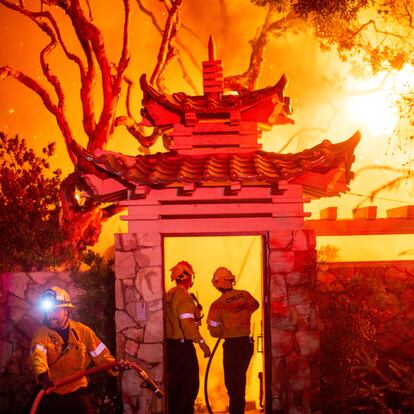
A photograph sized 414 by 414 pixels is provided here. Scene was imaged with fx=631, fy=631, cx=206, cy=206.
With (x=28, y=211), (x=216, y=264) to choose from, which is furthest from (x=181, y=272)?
(x=28, y=211)

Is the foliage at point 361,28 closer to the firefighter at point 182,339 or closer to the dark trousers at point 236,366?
the firefighter at point 182,339

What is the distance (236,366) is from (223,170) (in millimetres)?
3056

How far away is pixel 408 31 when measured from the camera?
15.9 meters

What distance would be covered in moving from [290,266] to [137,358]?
2.71 meters

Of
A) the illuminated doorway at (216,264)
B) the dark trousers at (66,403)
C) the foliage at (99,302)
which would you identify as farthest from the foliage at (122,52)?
the dark trousers at (66,403)

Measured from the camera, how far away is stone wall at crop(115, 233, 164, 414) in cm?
955

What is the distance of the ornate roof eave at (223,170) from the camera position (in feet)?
29.8

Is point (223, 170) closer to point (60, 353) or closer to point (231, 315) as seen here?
point (231, 315)

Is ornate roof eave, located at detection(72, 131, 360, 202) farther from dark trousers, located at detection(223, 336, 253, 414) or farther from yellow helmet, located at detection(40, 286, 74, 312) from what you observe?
dark trousers, located at detection(223, 336, 253, 414)

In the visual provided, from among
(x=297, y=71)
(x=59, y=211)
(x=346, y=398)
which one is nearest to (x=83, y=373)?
(x=346, y=398)

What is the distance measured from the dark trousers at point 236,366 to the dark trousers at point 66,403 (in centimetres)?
270

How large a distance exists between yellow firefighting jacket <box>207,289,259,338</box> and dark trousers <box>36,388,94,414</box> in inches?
105

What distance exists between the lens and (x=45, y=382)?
6930mm

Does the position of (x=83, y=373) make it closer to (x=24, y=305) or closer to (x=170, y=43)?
(x=24, y=305)
